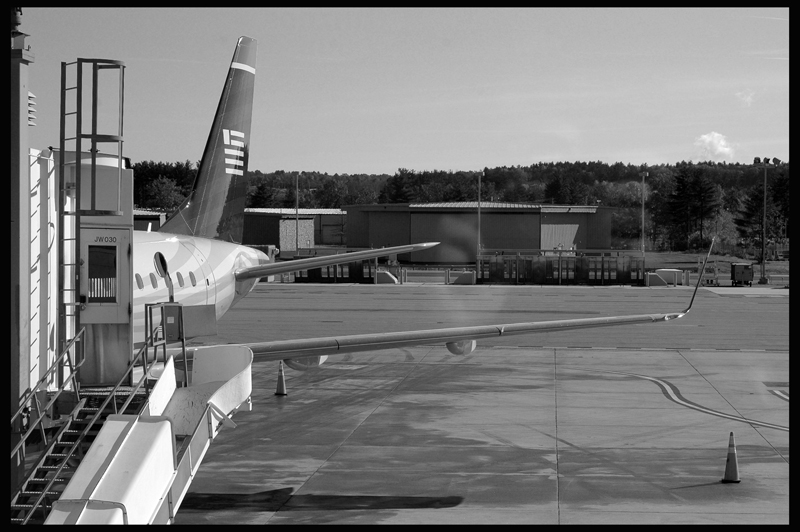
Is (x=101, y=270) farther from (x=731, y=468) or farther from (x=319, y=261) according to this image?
(x=319, y=261)

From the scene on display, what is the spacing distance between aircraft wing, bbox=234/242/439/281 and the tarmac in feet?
11.1

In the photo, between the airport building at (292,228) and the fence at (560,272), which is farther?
the airport building at (292,228)

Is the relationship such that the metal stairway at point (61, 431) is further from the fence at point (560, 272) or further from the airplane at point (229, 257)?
the fence at point (560, 272)

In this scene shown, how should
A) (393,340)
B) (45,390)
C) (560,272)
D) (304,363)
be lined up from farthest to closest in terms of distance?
1. (560,272)
2. (304,363)
3. (393,340)
4. (45,390)

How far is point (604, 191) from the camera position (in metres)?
146

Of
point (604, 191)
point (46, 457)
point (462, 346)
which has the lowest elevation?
point (46, 457)

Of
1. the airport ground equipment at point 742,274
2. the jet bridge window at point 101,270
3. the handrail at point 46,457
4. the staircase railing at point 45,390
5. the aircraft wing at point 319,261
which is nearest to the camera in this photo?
the handrail at point 46,457

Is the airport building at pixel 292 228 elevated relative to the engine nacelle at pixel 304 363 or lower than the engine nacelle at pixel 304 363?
elevated

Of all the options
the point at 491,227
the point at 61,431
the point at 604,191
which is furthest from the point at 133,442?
the point at 604,191

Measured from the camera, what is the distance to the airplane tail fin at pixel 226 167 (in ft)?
85.2

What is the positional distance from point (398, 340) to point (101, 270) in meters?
7.34

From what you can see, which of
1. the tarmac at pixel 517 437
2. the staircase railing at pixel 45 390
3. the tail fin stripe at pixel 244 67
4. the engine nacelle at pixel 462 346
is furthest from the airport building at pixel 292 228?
the staircase railing at pixel 45 390

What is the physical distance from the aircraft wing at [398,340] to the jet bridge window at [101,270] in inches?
200

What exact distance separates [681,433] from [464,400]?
6.02 meters
